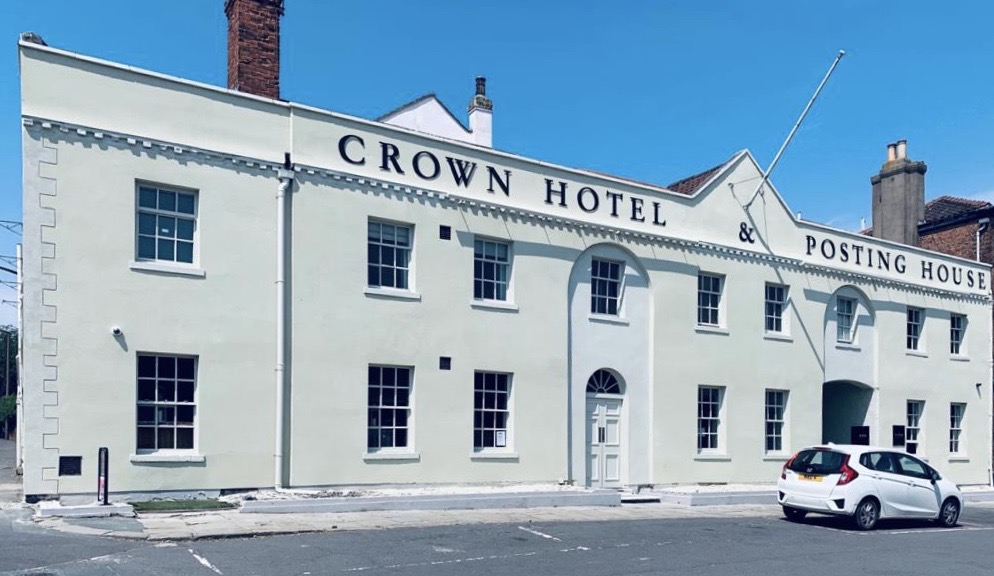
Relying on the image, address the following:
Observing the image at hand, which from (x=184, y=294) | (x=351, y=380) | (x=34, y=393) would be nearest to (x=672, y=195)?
(x=351, y=380)

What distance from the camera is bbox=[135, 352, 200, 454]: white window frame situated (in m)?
15.4

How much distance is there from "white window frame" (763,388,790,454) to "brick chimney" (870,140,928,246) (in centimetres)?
975

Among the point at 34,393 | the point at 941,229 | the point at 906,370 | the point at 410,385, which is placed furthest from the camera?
the point at 941,229

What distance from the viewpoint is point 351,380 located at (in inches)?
687

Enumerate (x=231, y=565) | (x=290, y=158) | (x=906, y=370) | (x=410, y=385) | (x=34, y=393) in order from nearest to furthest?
(x=231, y=565) → (x=34, y=393) → (x=290, y=158) → (x=410, y=385) → (x=906, y=370)

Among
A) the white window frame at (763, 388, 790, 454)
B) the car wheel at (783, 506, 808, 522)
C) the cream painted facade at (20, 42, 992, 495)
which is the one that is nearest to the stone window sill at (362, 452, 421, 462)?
the cream painted facade at (20, 42, 992, 495)

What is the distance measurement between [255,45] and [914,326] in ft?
70.4

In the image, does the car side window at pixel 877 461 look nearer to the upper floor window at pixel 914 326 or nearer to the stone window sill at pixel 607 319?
the stone window sill at pixel 607 319

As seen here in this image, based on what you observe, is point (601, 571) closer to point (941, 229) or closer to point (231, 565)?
point (231, 565)

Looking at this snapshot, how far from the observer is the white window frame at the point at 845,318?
88.1 feet

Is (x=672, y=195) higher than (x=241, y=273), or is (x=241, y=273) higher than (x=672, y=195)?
(x=672, y=195)

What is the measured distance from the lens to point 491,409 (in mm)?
19500

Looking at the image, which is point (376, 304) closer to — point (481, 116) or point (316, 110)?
point (316, 110)

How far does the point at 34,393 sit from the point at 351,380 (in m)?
5.35
